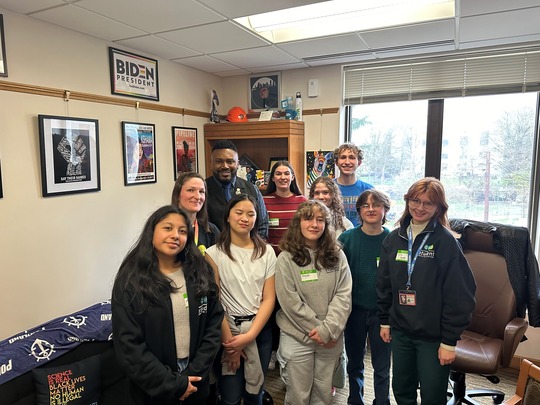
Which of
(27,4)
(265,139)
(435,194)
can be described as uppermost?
(27,4)

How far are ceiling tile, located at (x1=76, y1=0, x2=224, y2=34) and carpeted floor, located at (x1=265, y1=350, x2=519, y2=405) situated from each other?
94.0 inches

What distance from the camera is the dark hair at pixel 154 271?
1451 millimetres

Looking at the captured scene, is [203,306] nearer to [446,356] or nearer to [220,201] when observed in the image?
[220,201]

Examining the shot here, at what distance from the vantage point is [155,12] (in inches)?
82.0

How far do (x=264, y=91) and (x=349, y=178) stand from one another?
152 centimetres

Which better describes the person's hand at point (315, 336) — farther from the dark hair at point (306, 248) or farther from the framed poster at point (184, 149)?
the framed poster at point (184, 149)

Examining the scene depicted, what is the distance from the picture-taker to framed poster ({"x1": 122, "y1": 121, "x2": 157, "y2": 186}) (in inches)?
111

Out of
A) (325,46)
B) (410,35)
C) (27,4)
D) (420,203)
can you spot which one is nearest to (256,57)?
(325,46)

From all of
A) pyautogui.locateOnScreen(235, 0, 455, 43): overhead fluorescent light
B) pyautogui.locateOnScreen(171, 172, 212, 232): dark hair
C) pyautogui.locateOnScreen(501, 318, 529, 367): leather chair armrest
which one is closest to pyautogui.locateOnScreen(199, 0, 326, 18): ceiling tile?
pyautogui.locateOnScreen(235, 0, 455, 43): overhead fluorescent light

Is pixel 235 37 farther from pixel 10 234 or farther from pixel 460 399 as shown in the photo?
pixel 460 399

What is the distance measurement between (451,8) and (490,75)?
3.17ft

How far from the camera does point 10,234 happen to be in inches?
83.7

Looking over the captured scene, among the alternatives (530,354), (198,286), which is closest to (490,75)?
(530,354)

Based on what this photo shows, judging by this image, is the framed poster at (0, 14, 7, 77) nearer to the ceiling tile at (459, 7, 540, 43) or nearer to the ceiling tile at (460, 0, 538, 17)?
the ceiling tile at (460, 0, 538, 17)
